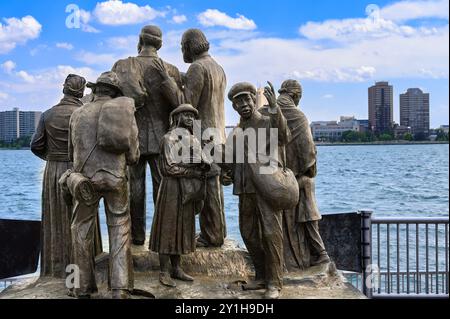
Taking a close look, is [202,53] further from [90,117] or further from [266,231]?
[266,231]

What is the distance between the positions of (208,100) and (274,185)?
5.61ft

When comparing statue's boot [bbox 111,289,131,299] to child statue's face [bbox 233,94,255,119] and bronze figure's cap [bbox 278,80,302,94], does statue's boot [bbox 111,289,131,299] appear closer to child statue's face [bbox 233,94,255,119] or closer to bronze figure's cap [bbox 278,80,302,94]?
child statue's face [bbox 233,94,255,119]

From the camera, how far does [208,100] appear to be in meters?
7.95

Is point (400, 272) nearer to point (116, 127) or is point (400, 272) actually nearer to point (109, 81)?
point (116, 127)

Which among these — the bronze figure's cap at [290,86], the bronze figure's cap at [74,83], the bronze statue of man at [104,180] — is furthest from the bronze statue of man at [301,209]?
the bronze figure's cap at [74,83]

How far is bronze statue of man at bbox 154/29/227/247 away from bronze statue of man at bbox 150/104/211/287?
0.77 metres

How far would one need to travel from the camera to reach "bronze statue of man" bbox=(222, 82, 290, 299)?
22.5 ft

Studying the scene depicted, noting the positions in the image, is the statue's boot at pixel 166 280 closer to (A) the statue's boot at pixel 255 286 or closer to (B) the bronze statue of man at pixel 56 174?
(A) the statue's boot at pixel 255 286

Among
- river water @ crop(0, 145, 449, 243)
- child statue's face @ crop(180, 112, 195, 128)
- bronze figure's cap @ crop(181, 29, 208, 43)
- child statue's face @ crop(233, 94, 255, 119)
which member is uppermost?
bronze figure's cap @ crop(181, 29, 208, 43)

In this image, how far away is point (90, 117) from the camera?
22.0 ft

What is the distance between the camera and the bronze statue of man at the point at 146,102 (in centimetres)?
768

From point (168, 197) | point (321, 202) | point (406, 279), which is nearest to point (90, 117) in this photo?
point (168, 197)

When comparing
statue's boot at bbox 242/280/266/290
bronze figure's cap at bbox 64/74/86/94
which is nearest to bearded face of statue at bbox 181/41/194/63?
bronze figure's cap at bbox 64/74/86/94
